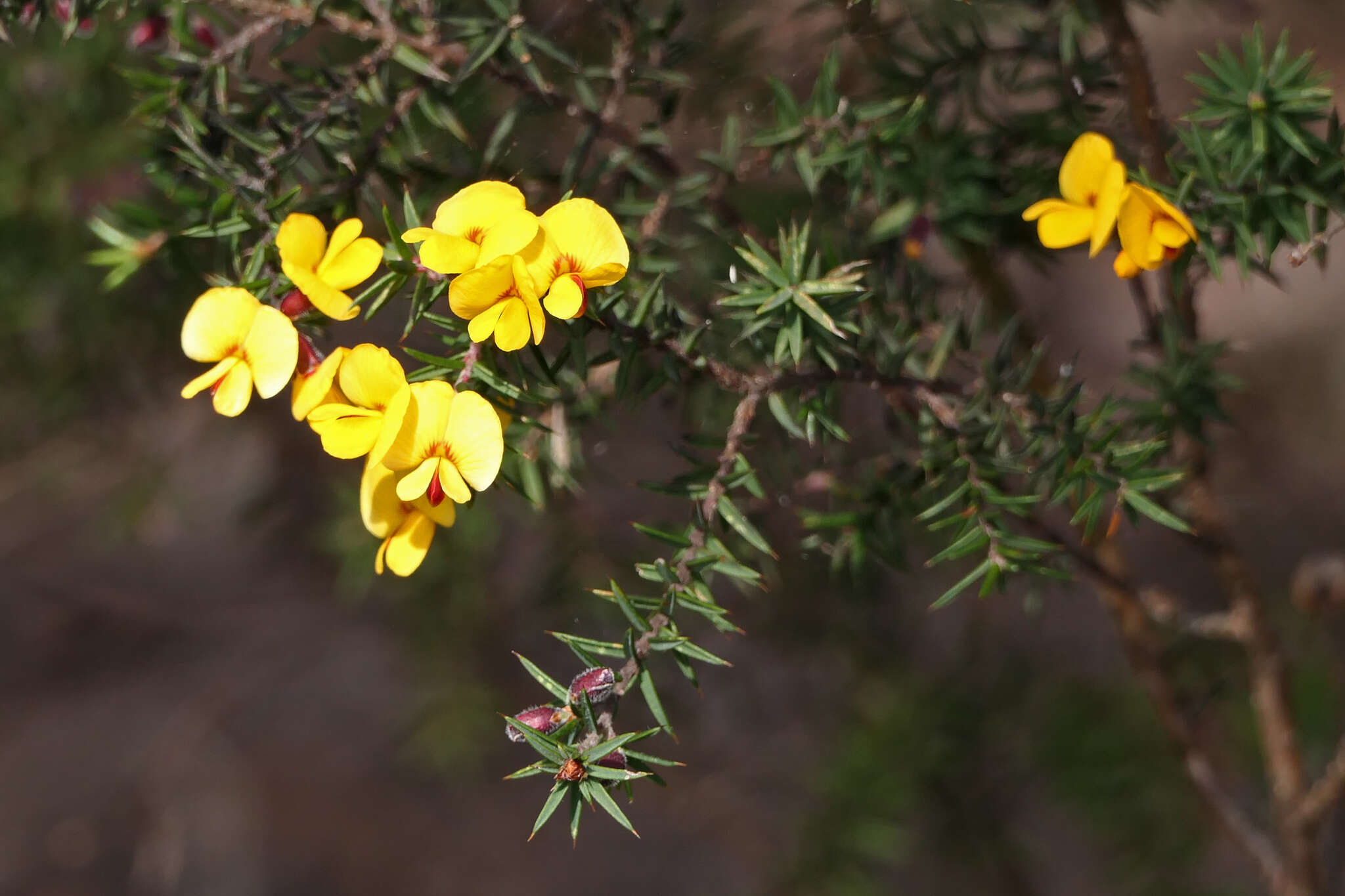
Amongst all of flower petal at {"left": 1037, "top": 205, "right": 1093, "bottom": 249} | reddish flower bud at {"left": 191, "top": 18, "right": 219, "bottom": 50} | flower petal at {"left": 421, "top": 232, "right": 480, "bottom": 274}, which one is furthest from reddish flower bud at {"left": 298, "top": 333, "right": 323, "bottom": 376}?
flower petal at {"left": 1037, "top": 205, "right": 1093, "bottom": 249}

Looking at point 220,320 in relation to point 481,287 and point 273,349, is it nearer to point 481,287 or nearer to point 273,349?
point 273,349

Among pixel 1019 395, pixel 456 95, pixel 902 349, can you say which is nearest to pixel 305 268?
pixel 456 95

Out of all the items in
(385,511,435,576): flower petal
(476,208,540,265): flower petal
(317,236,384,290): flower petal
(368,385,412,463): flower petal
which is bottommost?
(385,511,435,576): flower petal

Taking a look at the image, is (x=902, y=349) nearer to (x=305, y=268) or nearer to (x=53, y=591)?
(x=305, y=268)

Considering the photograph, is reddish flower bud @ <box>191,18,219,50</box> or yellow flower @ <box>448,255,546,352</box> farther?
reddish flower bud @ <box>191,18,219,50</box>

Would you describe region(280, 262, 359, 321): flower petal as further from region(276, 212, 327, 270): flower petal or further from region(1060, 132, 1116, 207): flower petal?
region(1060, 132, 1116, 207): flower petal

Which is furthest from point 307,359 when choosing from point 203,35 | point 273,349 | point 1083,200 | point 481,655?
point 481,655

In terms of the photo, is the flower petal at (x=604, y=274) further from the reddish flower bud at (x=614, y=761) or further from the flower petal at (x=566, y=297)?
the reddish flower bud at (x=614, y=761)
